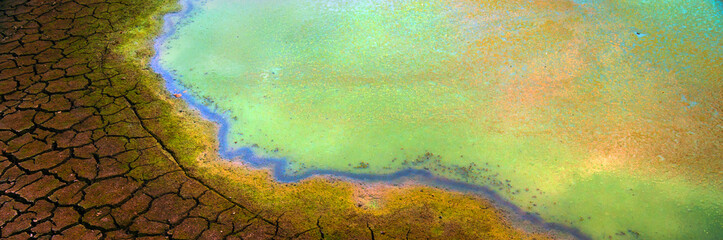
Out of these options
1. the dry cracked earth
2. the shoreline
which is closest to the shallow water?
the shoreline

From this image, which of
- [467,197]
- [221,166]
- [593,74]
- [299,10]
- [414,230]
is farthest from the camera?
[299,10]

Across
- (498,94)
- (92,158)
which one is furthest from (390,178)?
(92,158)

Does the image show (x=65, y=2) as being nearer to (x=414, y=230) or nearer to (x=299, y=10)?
(x=299, y=10)

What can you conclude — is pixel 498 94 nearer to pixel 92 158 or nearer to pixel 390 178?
pixel 390 178

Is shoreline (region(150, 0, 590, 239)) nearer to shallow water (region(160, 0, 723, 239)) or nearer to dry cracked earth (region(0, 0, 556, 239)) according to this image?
shallow water (region(160, 0, 723, 239))

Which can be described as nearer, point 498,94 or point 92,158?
point 92,158

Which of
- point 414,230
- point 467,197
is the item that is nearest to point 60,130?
point 414,230
